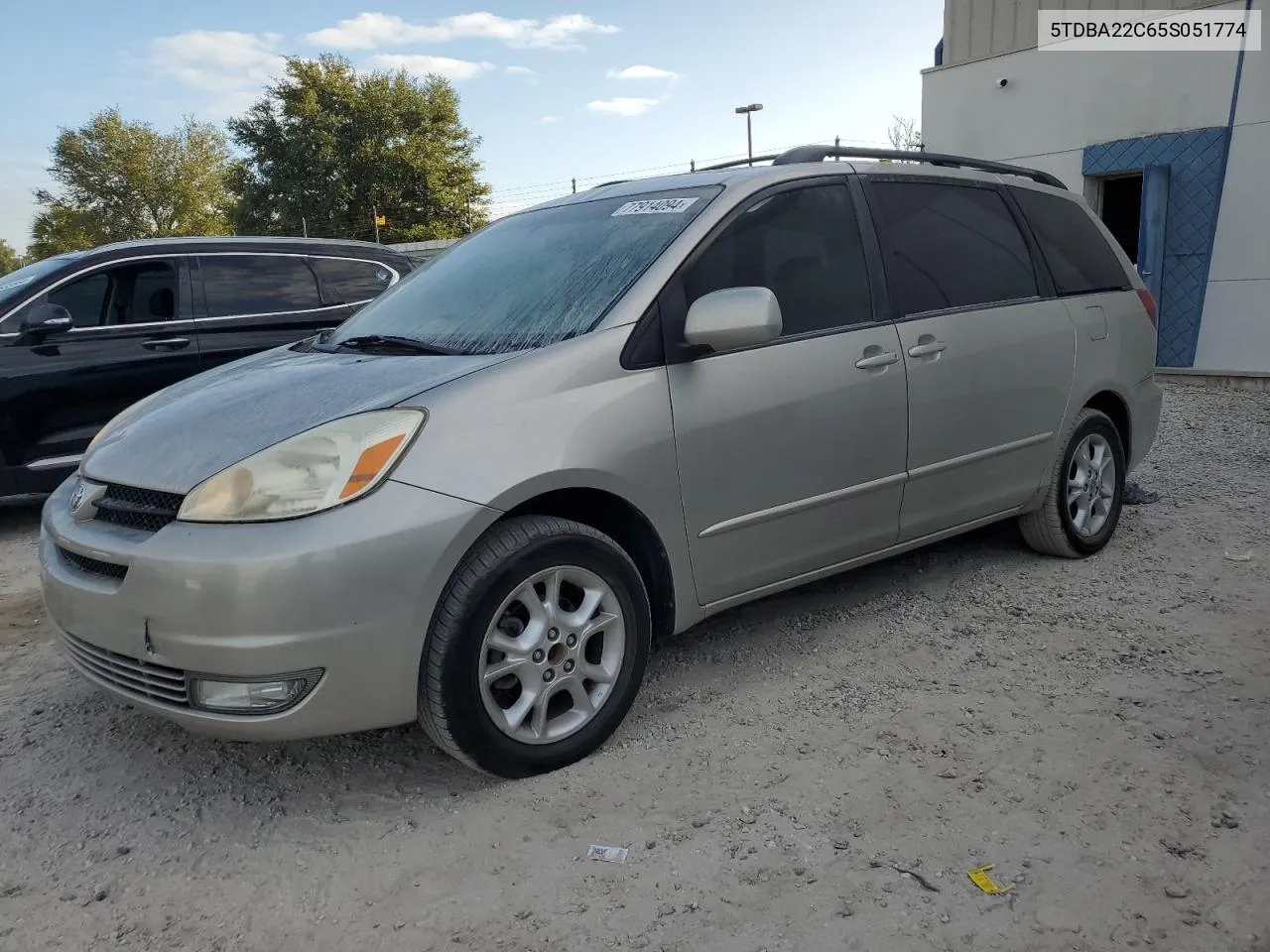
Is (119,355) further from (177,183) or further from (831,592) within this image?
(177,183)

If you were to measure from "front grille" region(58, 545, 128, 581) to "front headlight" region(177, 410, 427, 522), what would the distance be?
245 millimetres

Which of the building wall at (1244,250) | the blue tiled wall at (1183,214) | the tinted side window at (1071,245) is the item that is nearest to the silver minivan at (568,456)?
the tinted side window at (1071,245)

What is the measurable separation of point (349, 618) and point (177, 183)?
60500 millimetres

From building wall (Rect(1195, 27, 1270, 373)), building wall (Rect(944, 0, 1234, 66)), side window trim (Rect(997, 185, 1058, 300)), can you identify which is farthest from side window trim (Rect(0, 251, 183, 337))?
building wall (Rect(1195, 27, 1270, 373))

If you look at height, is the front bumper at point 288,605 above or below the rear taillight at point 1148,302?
below

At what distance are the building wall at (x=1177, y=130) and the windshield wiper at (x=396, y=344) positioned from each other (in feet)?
29.9

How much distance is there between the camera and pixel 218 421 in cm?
284

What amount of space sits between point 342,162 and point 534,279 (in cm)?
4916

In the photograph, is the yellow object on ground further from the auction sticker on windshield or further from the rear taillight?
the rear taillight

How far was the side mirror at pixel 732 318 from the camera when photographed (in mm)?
3014

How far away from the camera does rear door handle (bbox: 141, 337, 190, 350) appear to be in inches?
246

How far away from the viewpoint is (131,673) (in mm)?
2637

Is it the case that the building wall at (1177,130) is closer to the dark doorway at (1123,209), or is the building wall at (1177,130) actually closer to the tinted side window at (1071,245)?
the dark doorway at (1123,209)

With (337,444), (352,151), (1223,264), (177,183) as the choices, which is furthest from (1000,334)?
(177,183)
